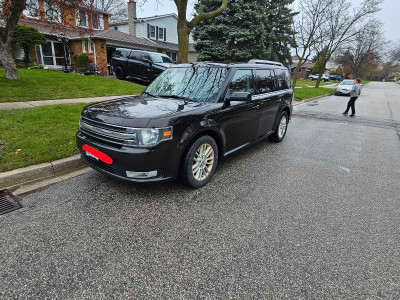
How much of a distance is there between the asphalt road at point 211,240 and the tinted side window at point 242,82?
148 cm

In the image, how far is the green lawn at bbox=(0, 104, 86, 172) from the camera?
3.86 meters

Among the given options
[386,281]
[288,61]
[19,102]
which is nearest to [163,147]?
[386,281]

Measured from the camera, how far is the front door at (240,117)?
13.0ft

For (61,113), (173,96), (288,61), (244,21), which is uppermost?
(244,21)

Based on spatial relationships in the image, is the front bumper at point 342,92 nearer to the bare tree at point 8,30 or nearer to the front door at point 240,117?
the front door at point 240,117

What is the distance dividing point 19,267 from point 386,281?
3236 millimetres

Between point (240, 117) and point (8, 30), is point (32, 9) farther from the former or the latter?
point (240, 117)

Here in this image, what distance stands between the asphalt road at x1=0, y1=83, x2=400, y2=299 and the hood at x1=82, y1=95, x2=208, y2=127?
104 centimetres

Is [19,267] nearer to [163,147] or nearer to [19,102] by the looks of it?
[163,147]

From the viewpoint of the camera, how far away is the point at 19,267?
2125mm

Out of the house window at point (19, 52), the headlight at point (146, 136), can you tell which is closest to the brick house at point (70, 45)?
the house window at point (19, 52)

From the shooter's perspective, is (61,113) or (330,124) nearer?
(61,113)

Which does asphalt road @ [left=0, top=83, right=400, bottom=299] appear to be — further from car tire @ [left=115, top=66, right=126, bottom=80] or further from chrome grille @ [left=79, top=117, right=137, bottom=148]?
car tire @ [left=115, top=66, right=126, bottom=80]

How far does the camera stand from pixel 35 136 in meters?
4.73
